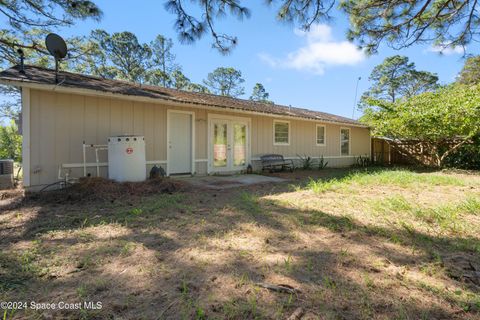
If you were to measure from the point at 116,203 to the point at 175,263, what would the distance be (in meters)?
2.84

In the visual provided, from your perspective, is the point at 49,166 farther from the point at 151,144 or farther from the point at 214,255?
the point at 214,255

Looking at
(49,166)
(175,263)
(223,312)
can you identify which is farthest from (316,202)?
(49,166)

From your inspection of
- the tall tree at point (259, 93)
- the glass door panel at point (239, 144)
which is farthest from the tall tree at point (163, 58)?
the glass door panel at point (239, 144)

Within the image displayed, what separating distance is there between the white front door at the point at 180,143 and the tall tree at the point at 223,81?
97.4ft

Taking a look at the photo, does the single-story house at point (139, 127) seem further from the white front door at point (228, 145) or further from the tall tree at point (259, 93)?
the tall tree at point (259, 93)

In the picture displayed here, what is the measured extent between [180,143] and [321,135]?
24.7ft

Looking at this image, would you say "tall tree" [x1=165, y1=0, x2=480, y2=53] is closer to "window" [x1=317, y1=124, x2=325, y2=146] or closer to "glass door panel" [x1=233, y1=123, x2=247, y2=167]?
"glass door panel" [x1=233, y1=123, x2=247, y2=167]

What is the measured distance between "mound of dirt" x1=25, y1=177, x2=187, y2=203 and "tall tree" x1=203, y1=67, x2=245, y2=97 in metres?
32.5

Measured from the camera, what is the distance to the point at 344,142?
47.1 feet

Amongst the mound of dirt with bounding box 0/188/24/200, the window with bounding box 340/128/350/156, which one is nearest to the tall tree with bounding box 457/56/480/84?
the window with bounding box 340/128/350/156

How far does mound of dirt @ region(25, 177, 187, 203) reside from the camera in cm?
511

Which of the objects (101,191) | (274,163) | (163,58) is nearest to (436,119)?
(274,163)

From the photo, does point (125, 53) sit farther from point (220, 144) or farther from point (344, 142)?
point (344, 142)

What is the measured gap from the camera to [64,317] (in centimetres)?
177
